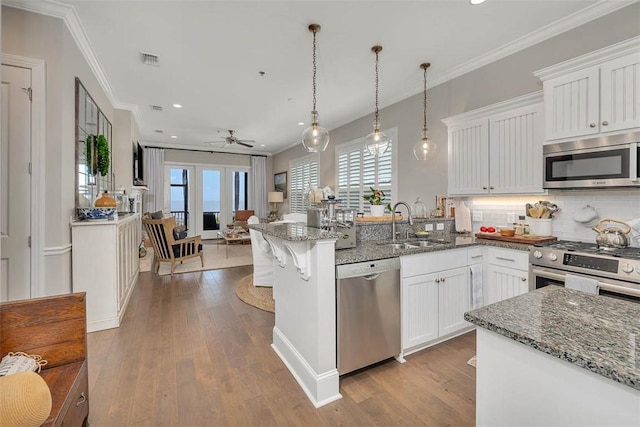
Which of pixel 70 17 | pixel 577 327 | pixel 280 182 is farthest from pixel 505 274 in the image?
pixel 280 182

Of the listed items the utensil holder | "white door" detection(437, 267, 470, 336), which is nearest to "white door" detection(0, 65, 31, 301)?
"white door" detection(437, 267, 470, 336)

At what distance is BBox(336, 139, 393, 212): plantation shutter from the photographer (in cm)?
479

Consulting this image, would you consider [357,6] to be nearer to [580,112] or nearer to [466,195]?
[580,112]

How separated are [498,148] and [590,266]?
144 centimetres

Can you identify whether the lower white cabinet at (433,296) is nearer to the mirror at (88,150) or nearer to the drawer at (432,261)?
the drawer at (432,261)

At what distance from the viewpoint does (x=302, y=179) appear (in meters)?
7.77

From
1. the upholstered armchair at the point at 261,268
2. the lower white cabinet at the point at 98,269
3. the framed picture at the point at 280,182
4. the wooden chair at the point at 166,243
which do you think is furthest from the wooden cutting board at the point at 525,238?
the framed picture at the point at 280,182

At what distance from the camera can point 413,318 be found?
2.31 metres

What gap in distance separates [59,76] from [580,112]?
449cm

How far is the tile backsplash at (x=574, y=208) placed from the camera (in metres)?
2.29

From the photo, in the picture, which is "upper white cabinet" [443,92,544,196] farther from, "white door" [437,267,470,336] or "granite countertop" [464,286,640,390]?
"granite countertop" [464,286,640,390]

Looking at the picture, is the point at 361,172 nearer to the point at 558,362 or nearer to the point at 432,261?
the point at 432,261

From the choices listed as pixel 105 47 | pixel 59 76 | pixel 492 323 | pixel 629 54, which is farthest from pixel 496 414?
pixel 105 47

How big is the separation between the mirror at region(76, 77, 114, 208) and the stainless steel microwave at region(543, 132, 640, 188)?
15.0 feet
